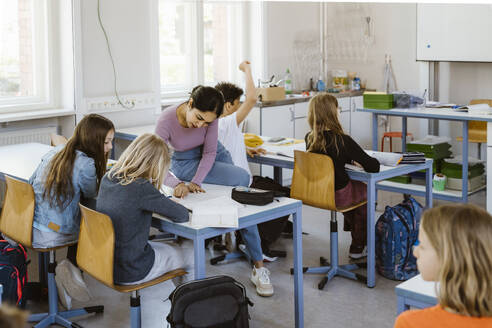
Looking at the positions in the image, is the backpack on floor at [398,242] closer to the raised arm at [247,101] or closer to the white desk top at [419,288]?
the raised arm at [247,101]

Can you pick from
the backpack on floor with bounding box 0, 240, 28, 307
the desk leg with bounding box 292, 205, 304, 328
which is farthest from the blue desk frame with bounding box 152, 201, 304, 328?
the backpack on floor with bounding box 0, 240, 28, 307

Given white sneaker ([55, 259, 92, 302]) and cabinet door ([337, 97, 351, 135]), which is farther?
cabinet door ([337, 97, 351, 135])

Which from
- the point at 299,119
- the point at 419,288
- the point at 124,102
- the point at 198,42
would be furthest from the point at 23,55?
the point at 419,288

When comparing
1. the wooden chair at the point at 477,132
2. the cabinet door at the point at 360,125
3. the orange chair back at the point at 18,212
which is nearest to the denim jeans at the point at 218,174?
the orange chair back at the point at 18,212

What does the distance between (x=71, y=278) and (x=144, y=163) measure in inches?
29.3

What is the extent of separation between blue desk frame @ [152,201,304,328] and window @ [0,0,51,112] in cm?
279

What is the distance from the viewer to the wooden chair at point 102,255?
266 cm

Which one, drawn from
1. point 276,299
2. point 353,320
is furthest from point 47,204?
point 353,320

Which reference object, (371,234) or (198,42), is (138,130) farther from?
(371,234)

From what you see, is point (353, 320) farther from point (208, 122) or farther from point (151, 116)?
point (151, 116)

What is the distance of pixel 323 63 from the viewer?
7320 mm

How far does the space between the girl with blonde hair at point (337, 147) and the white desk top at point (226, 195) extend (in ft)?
2.14

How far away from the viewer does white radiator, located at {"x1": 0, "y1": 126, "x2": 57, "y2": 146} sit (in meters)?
4.96

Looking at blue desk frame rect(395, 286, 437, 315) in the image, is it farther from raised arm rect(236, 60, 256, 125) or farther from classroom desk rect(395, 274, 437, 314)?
raised arm rect(236, 60, 256, 125)
